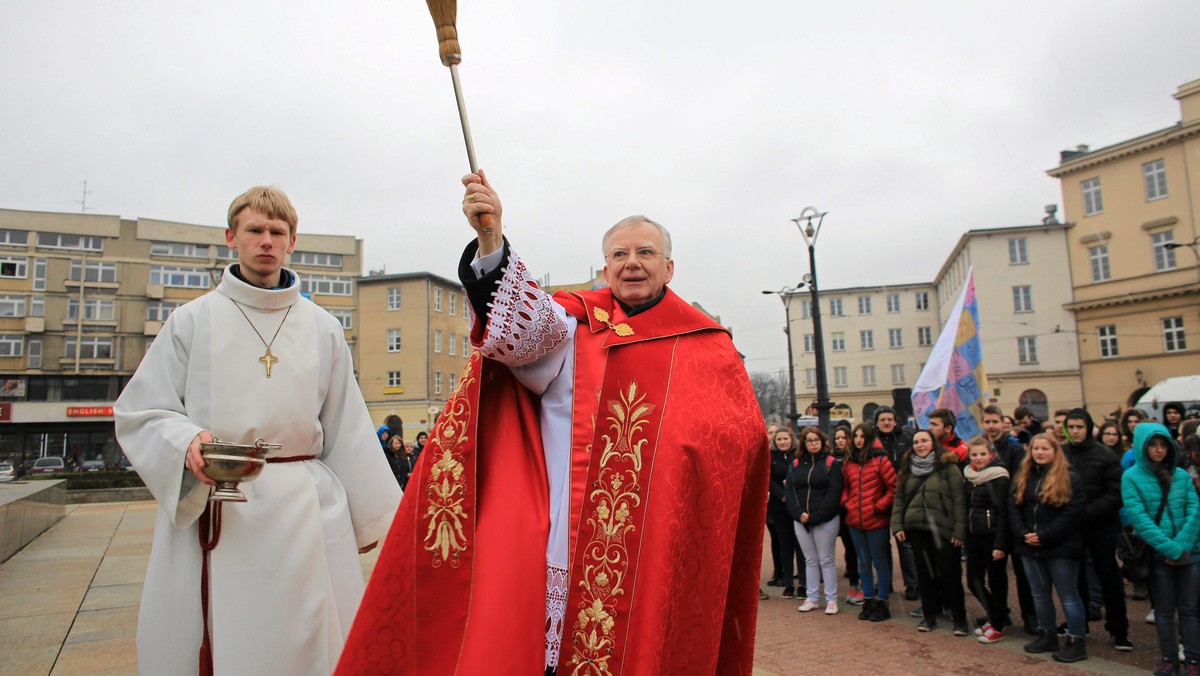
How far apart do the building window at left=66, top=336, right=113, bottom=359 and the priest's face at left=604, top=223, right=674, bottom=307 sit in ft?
188

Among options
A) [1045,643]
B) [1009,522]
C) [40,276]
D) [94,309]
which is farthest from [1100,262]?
[40,276]

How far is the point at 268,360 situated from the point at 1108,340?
53656 millimetres

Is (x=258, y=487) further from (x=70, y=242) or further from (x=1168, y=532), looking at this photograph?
(x=70, y=242)

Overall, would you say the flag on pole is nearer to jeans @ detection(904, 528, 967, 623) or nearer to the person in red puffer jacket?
the person in red puffer jacket

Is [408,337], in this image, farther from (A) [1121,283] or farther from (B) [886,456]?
(B) [886,456]

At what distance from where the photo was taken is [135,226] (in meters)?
52.0

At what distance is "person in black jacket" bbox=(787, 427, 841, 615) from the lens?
8.42m

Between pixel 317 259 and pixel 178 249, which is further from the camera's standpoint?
pixel 317 259

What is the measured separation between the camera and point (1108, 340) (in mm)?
46906

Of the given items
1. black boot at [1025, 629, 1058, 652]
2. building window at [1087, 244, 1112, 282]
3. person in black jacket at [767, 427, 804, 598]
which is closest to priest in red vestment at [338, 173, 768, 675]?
black boot at [1025, 629, 1058, 652]

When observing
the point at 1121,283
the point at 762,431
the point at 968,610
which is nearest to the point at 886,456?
the point at 968,610

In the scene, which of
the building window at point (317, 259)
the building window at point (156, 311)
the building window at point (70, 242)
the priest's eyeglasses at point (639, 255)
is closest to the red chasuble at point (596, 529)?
the priest's eyeglasses at point (639, 255)

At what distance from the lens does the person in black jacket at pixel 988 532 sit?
23.1 feet

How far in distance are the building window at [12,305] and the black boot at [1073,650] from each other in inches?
2320
